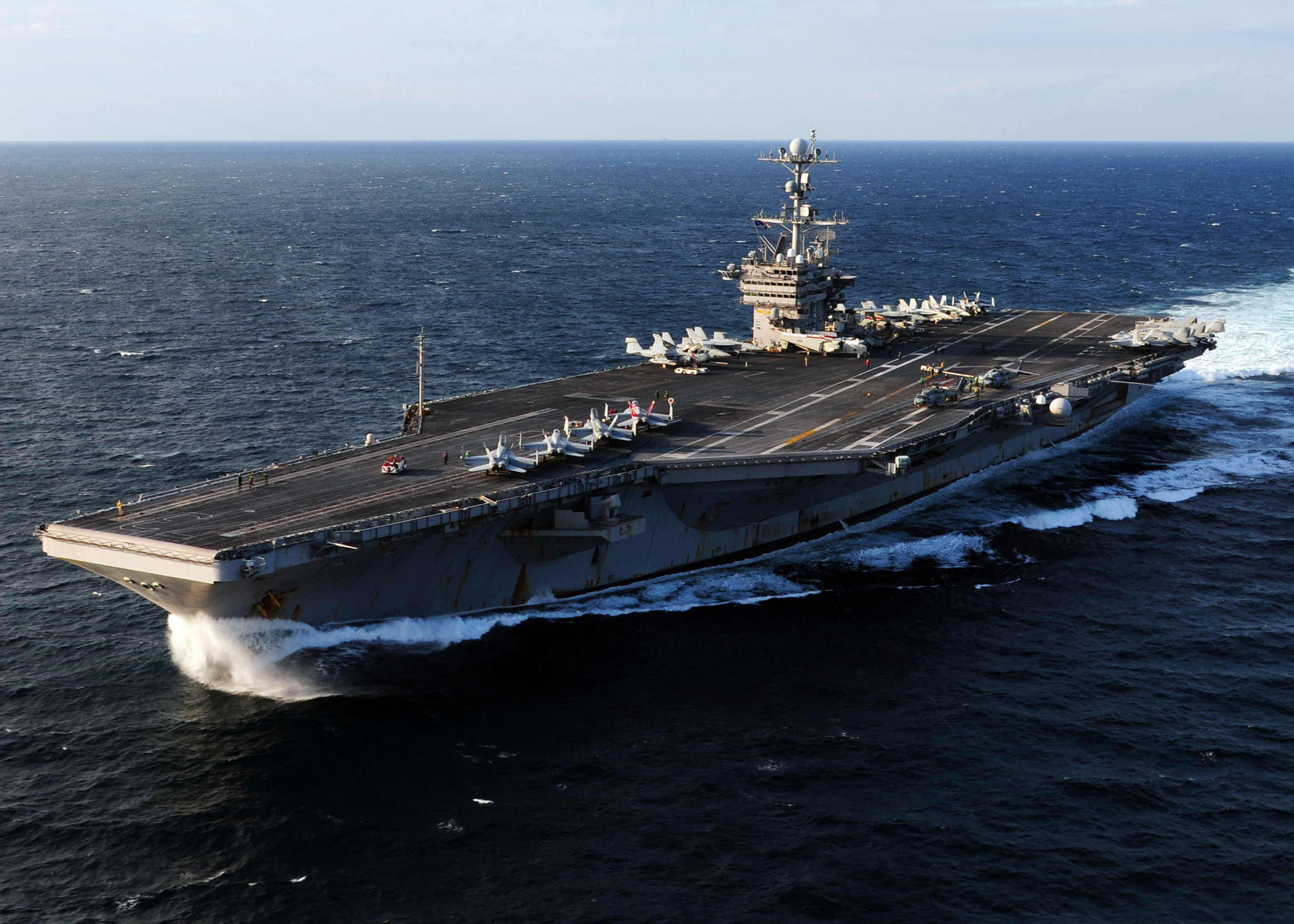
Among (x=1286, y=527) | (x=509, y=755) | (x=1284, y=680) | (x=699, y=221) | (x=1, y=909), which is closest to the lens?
(x=1, y=909)

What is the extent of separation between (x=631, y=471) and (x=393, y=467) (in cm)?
678

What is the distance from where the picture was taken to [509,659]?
2984 centimetres

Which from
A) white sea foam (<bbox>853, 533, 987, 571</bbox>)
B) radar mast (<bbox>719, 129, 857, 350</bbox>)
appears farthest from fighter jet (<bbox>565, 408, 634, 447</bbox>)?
radar mast (<bbox>719, 129, 857, 350</bbox>)

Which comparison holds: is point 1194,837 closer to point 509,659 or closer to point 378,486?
point 509,659

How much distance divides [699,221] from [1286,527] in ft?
362

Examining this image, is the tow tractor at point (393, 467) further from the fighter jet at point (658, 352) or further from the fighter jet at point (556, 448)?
the fighter jet at point (658, 352)

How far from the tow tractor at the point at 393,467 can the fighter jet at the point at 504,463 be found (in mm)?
2019

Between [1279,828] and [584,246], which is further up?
[584,246]

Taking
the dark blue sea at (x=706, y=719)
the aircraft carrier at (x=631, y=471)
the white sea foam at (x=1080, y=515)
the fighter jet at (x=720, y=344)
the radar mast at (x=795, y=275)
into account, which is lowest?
the dark blue sea at (x=706, y=719)

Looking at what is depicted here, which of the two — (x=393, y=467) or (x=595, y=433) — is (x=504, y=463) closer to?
(x=393, y=467)

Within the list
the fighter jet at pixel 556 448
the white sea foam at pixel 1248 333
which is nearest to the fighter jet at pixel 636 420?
the fighter jet at pixel 556 448

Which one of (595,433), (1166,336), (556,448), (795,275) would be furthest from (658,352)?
(1166,336)

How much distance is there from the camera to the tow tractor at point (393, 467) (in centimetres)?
3291

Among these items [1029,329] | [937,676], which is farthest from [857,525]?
[1029,329]
